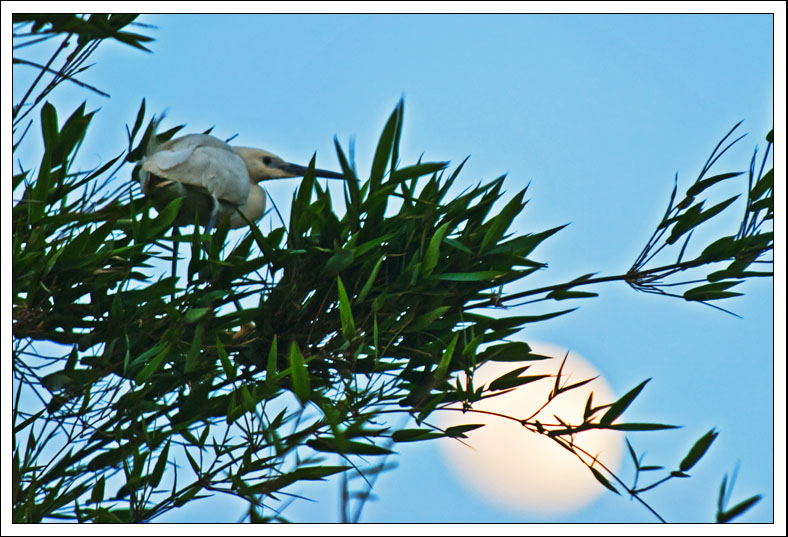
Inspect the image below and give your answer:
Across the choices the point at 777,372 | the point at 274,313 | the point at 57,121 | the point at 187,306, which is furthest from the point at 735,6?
the point at 57,121

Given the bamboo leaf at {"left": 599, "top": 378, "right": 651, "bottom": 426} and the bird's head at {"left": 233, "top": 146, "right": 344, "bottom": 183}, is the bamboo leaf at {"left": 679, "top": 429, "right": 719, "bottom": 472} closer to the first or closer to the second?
the bamboo leaf at {"left": 599, "top": 378, "right": 651, "bottom": 426}

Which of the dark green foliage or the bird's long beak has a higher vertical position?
the bird's long beak

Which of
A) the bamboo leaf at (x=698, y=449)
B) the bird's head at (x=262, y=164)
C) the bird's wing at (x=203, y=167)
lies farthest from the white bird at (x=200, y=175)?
the bamboo leaf at (x=698, y=449)

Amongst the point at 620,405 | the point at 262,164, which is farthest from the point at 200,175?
the point at 620,405

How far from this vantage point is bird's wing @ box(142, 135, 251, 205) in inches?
87.5

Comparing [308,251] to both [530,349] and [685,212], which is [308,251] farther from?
[685,212]

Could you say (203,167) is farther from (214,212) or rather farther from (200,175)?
(214,212)

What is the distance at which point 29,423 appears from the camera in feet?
5.75

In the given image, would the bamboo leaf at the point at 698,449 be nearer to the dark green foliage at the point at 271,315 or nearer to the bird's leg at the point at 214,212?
the dark green foliage at the point at 271,315

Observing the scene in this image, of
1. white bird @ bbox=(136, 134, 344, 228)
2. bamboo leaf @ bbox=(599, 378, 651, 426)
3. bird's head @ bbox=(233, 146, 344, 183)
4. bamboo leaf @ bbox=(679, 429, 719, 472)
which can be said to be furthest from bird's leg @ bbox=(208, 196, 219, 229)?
bamboo leaf @ bbox=(679, 429, 719, 472)

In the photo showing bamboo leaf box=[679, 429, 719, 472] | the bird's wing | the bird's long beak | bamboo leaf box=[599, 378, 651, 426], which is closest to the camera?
A: bamboo leaf box=[679, 429, 719, 472]

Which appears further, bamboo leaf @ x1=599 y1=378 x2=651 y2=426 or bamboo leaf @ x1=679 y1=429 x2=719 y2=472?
bamboo leaf @ x1=599 y1=378 x2=651 y2=426

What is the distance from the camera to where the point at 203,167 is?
2268 mm

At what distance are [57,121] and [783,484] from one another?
5.35 feet
